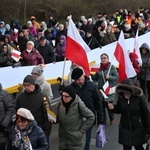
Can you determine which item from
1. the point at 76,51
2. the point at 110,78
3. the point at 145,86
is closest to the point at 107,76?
→ the point at 110,78

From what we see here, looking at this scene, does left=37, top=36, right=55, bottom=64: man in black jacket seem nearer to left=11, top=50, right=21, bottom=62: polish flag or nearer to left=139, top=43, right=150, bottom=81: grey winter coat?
left=11, top=50, right=21, bottom=62: polish flag

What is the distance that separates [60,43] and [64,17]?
15.8 m

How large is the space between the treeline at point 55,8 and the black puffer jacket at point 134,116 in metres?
17.4

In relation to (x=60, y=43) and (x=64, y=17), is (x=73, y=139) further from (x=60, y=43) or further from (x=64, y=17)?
(x=64, y=17)

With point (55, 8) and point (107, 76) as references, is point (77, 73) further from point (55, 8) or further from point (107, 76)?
point (55, 8)

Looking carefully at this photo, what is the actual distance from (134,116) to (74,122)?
0.90m

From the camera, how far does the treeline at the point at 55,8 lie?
2346cm

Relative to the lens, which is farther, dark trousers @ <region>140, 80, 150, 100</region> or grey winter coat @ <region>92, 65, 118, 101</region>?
dark trousers @ <region>140, 80, 150, 100</region>

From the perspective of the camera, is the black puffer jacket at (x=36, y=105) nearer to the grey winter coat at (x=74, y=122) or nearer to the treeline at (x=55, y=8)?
the grey winter coat at (x=74, y=122)

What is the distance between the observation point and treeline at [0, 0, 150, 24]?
23456 millimetres

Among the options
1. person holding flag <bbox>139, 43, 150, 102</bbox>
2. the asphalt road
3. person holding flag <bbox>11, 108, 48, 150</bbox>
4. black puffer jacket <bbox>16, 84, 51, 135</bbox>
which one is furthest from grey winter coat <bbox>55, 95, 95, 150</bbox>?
person holding flag <bbox>139, 43, 150, 102</bbox>

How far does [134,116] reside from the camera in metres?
6.38

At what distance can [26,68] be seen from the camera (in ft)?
34.5

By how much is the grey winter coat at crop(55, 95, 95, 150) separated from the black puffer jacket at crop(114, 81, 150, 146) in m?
0.57
